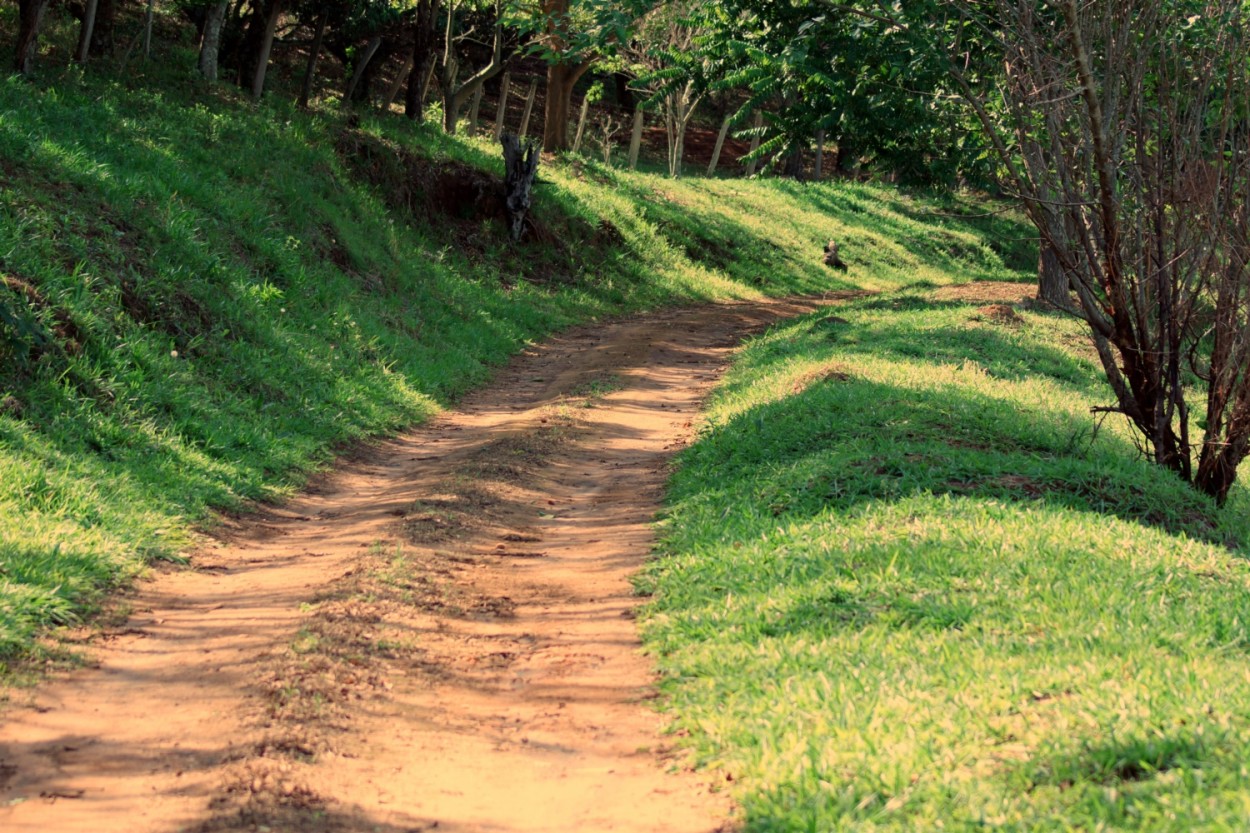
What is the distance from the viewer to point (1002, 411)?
10.4m

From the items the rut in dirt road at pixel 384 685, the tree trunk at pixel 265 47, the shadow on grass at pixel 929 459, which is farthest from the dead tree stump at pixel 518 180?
the rut in dirt road at pixel 384 685

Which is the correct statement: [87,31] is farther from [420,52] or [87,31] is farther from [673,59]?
[673,59]

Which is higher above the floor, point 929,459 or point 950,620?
point 929,459

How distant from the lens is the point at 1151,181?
8.50 meters

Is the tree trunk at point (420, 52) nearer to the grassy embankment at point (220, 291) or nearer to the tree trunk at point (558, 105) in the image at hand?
the grassy embankment at point (220, 291)

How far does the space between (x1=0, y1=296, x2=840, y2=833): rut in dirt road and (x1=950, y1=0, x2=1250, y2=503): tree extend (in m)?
3.55

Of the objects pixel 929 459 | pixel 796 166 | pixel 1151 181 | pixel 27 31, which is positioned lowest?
pixel 929 459

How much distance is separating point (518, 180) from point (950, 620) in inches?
652

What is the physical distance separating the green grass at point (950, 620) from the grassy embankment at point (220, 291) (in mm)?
3263

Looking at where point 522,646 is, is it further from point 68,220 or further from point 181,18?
point 181,18

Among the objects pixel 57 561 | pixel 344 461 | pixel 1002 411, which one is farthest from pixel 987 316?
pixel 57 561

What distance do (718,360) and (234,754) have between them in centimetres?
1215

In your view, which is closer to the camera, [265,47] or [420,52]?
[265,47]

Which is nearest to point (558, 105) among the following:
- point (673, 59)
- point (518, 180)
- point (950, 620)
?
point (673, 59)
